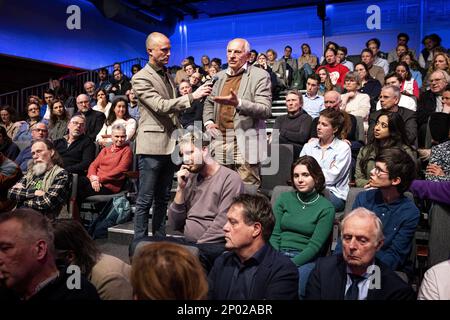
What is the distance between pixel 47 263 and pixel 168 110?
130 centimetres

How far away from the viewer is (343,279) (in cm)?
161

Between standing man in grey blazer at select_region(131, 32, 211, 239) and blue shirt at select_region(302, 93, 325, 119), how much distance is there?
2293 mm

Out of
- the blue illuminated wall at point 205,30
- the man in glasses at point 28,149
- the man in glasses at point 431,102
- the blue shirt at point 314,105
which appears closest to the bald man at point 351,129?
the man in glasses at point 431,102

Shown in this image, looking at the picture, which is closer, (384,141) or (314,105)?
(384,141)

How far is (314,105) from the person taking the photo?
4.65 m

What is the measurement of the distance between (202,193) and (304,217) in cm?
53

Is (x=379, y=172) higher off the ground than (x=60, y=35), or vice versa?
(x=60, y=35)

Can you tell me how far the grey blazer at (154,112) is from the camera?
100 inches

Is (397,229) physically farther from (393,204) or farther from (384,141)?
(384,141)

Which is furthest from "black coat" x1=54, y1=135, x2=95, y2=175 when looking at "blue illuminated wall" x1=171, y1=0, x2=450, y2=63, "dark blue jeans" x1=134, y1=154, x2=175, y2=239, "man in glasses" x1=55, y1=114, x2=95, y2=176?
"blue illuminated wall" x1=171, y1=0, x2=450, y2=63

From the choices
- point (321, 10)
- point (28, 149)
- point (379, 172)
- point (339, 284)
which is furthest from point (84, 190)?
point (321, 10)

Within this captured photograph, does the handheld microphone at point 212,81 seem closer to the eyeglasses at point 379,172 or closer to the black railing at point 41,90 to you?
the eyeglasses at point 379,172
